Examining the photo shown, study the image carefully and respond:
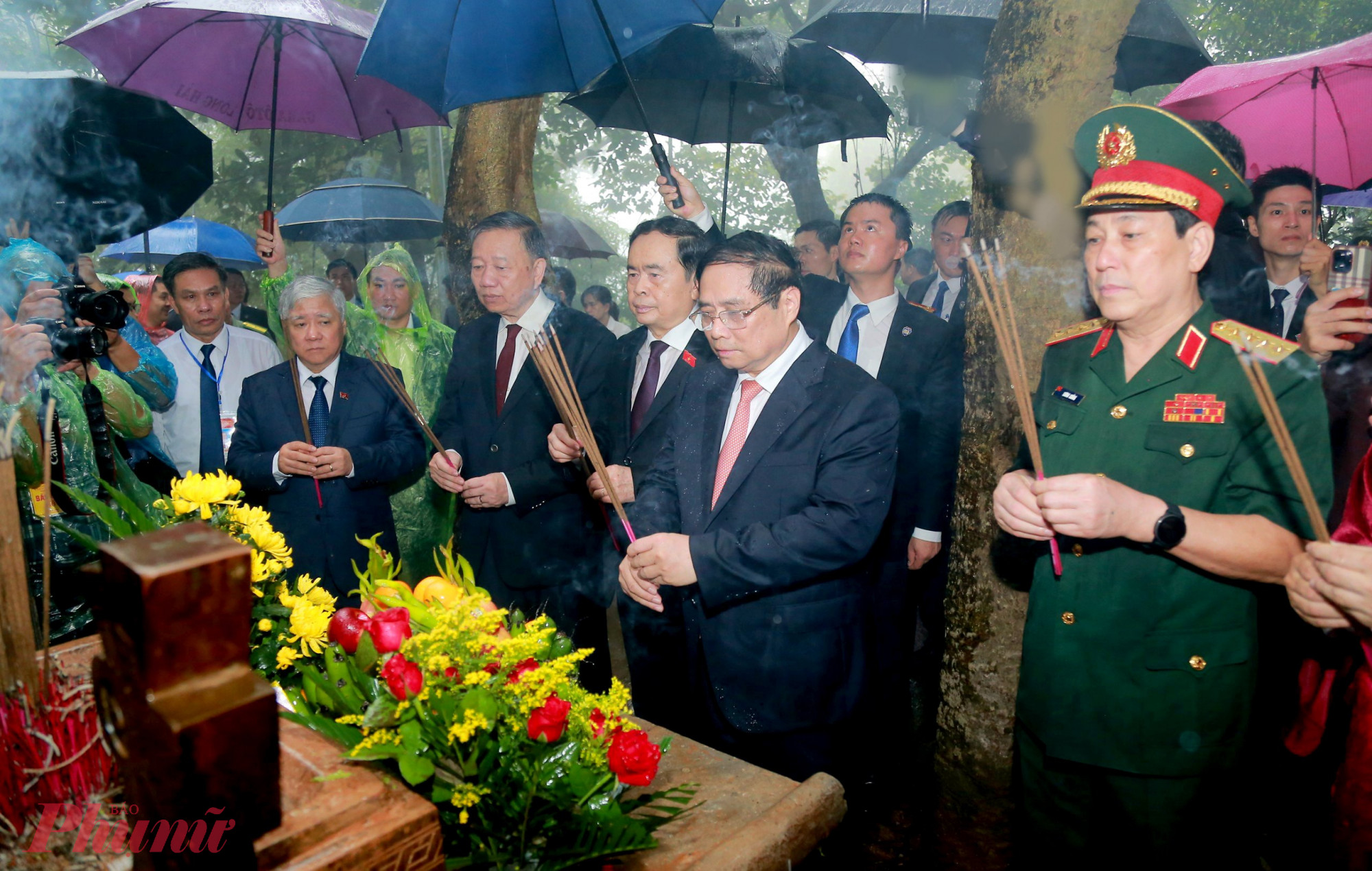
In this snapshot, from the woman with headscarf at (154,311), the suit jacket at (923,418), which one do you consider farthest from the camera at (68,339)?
the suit jacket at (923,418)

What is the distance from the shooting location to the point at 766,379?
2559 millimetres

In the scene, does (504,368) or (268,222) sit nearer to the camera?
(504,368)

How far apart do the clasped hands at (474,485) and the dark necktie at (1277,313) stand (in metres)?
3.40

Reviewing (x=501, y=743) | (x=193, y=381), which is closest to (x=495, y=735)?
(x=501, y=743)

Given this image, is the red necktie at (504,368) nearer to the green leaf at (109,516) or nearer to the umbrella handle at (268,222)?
the umbrella handle at (268,222)

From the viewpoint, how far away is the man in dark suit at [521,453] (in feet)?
11.8

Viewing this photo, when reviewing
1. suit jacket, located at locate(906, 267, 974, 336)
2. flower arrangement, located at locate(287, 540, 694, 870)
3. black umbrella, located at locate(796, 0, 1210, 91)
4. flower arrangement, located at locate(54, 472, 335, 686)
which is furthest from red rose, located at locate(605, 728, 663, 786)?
black umbrella, located at locate(796, 0, 1210, 91)

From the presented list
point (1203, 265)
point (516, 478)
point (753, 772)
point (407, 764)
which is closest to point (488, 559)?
point (516, 478)

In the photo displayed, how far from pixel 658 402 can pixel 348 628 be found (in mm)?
1761

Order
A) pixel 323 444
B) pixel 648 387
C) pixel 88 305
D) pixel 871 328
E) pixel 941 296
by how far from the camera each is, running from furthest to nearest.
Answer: pixel 941 296 → pixel 871 328 → pixel 323 444 → pixel 648 387 → pixel 88 305

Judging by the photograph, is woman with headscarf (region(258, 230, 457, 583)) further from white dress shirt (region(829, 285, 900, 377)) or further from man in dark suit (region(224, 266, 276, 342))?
white dress shirt (region(829, 285, 900, 377))

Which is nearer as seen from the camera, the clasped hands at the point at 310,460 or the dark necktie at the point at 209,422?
the clasped hands at the point at 310,460

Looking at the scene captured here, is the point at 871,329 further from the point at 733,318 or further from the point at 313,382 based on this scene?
the point at 313,382

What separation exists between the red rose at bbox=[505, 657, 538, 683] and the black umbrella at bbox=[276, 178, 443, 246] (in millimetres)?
6737
